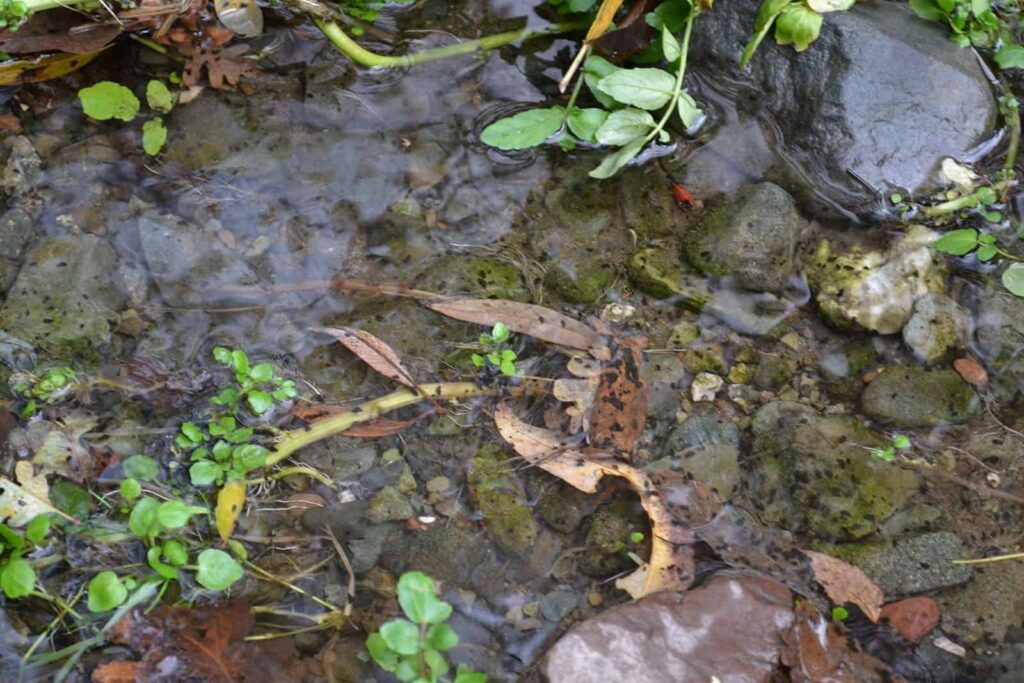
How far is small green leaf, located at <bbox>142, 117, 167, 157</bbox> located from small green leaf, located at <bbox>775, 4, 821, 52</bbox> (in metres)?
2.38

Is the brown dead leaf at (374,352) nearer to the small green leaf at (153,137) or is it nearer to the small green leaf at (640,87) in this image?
the small green leaf at (153,137)

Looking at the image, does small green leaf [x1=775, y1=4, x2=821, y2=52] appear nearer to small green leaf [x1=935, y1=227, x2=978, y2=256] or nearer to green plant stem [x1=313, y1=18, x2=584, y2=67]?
green plant stem [x1=313, y1=18, x2=584, y2=67]

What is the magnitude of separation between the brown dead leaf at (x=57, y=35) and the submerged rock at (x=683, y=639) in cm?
266

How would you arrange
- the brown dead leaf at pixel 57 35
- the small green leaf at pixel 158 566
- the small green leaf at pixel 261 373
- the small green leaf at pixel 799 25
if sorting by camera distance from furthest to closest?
the small green leaf at pixel 799 25
the brown dead leaf at pixel 57 35
the small green leaf at pixel 261 373
the small green leaf at pixel 158 566

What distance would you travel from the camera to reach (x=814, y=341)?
118 inches

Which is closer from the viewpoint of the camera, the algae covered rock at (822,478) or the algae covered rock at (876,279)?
the algae covered rock at (822,478)

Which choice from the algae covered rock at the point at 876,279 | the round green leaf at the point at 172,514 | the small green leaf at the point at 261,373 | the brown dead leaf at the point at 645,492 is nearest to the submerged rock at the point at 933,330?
the algae covered rock at the point at 876,279

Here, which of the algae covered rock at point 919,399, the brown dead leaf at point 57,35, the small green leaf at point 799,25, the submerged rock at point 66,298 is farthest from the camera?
the small green leaf at point 799,25

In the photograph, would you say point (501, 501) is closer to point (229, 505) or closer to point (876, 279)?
point (229, 505)

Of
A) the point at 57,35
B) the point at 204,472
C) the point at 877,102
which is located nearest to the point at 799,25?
the point at 877,102

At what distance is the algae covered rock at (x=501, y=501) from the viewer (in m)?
2.67

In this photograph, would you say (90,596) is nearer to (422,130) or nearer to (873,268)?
(422,130)

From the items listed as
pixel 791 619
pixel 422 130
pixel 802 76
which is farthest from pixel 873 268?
pixel 422 130

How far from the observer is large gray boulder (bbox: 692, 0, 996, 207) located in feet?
10.2
